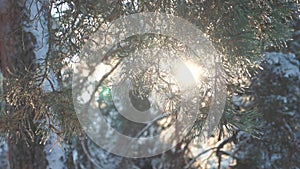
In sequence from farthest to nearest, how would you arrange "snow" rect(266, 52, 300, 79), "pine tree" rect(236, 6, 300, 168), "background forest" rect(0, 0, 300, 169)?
"snow" rect(266, 52, 300, 79), "pine tree" rect(236, 6, 300, 168), "background forest" rect(0, 0, 300, 169)

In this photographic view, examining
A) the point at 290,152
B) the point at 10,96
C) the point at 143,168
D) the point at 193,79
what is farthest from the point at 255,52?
the point at 143,168

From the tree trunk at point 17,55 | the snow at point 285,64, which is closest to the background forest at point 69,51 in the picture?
the tree trunk at point 17,55

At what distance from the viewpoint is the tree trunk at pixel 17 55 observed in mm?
1830

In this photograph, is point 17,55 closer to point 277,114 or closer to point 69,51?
point 69,51

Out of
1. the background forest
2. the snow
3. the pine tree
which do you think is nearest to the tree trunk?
the background forest

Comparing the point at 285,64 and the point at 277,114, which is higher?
the point at 285,64

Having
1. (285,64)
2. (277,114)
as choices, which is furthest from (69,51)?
(285,64)

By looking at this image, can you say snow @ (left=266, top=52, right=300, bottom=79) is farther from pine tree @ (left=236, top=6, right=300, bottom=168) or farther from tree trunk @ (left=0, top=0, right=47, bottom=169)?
tree trunk @ (left=0, top=0, right=47, bottom=169)

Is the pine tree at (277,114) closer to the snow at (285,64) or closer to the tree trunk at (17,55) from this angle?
the snow at (285,64)

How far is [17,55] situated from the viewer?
1878 mm

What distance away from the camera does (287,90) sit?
3639 millimetres

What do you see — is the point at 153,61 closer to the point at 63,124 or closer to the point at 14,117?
the point at 63,124

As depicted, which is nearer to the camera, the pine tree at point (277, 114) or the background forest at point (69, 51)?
the background forest at point (69, 51)

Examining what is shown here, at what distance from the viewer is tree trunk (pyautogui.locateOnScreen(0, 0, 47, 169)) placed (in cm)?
183
